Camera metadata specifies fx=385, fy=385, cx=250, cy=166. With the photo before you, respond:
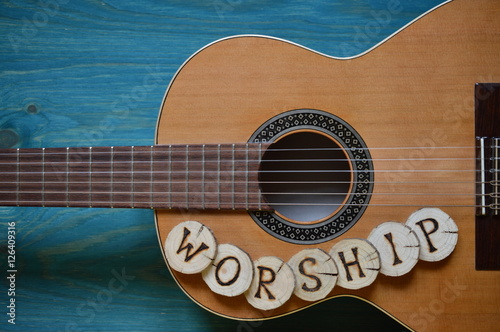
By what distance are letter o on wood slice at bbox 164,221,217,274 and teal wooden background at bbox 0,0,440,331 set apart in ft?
0.81

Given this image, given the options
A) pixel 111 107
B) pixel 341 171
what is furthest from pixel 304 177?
pixel 111 107

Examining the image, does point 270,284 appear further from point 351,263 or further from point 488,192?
point 488,192

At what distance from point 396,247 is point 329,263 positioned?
136 mm

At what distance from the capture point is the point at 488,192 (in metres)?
0.78

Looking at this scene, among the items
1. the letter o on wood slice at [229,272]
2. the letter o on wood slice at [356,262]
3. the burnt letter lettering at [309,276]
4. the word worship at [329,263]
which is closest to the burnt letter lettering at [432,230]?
the word worship at [329,263]

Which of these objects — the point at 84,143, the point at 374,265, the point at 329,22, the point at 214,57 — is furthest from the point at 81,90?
the point at 374,265

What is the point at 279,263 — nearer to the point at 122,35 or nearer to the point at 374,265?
the point at 374,265

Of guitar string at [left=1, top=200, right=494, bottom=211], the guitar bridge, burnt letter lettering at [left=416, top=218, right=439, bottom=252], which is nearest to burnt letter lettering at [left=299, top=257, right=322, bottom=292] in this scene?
guitar string at [left=1, top=200, right=494, bottom=211]

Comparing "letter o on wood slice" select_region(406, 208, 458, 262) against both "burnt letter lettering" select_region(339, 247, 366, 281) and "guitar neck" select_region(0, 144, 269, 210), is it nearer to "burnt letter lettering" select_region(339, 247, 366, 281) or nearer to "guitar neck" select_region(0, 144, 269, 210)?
"burnt letter lettering" select_region(339, 247, 366, 281)

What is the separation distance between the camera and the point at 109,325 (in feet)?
3.34

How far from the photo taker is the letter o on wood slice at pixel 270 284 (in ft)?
2.50

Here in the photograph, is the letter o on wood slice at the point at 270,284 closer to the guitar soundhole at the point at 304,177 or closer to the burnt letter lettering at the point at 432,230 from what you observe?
the guitar soundhole at the point at 304,177

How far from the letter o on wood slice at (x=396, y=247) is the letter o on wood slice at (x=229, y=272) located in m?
0.26

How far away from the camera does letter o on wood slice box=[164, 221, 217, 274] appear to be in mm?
776
